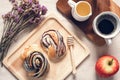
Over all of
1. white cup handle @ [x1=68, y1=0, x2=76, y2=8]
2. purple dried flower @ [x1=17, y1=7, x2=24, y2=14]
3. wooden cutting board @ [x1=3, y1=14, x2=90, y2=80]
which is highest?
purple dried flower @ [x1=17, y1=7, x2=24, y2=14]

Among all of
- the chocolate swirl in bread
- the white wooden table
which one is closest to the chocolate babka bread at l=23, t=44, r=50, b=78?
the chocolate swirl in bread

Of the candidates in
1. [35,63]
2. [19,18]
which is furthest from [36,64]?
[19,18]

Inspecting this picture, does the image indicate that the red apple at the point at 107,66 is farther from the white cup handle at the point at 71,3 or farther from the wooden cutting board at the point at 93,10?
the white cup handle at the point at 71,3

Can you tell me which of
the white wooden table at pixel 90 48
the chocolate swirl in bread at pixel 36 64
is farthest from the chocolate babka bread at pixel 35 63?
the white wooden table at pixel 90 48

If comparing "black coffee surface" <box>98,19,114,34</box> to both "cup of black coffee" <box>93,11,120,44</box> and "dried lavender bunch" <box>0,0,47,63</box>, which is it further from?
"dried lavender bunch" <box>0,0,47,63</box>

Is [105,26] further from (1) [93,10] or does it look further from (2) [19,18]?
(2) [19,18]

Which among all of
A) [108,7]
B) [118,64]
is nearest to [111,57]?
[118,64]

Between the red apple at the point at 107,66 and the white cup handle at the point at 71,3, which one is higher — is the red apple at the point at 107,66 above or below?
below
